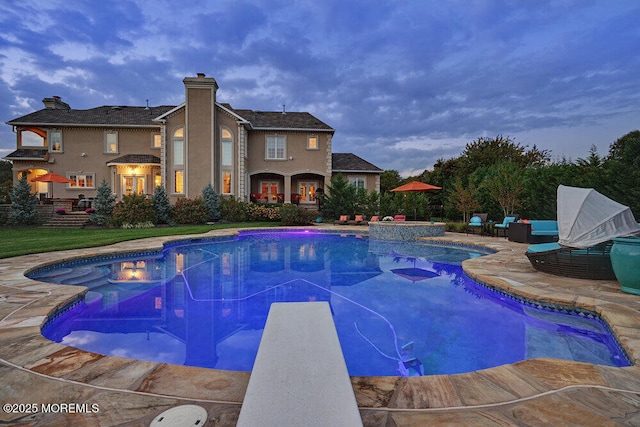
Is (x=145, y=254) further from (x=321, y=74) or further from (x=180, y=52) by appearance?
(x=321, y=74)

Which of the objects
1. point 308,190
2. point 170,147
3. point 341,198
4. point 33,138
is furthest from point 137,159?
point 341,198

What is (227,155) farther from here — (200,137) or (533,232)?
(533,232)

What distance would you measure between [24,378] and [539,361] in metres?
4.46

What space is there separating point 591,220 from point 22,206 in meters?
24.5

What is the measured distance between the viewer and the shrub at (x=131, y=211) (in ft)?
54.5

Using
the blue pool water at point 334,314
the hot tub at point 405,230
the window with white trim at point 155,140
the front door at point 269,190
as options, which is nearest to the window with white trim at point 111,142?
the window with white trim at point 155,140

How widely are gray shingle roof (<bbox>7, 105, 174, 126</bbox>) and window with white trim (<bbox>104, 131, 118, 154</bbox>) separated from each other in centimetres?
79

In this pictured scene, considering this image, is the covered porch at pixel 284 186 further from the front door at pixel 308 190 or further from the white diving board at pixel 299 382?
the white diving board at pixel 299 382

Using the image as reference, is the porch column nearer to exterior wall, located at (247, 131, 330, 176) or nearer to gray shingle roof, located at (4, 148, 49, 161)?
exterior wall, located at (247, 131, 330, 176)

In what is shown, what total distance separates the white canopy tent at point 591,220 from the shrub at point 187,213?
17.5 m

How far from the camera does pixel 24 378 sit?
248 centimetres

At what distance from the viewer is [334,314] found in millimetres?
5586

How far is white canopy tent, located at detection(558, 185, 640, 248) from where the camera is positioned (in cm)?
588

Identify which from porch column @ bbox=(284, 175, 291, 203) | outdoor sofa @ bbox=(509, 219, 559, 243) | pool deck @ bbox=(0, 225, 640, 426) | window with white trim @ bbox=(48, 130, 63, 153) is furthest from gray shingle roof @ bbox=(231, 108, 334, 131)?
pool deck @ bbox=(0, 225, 640, 426)
